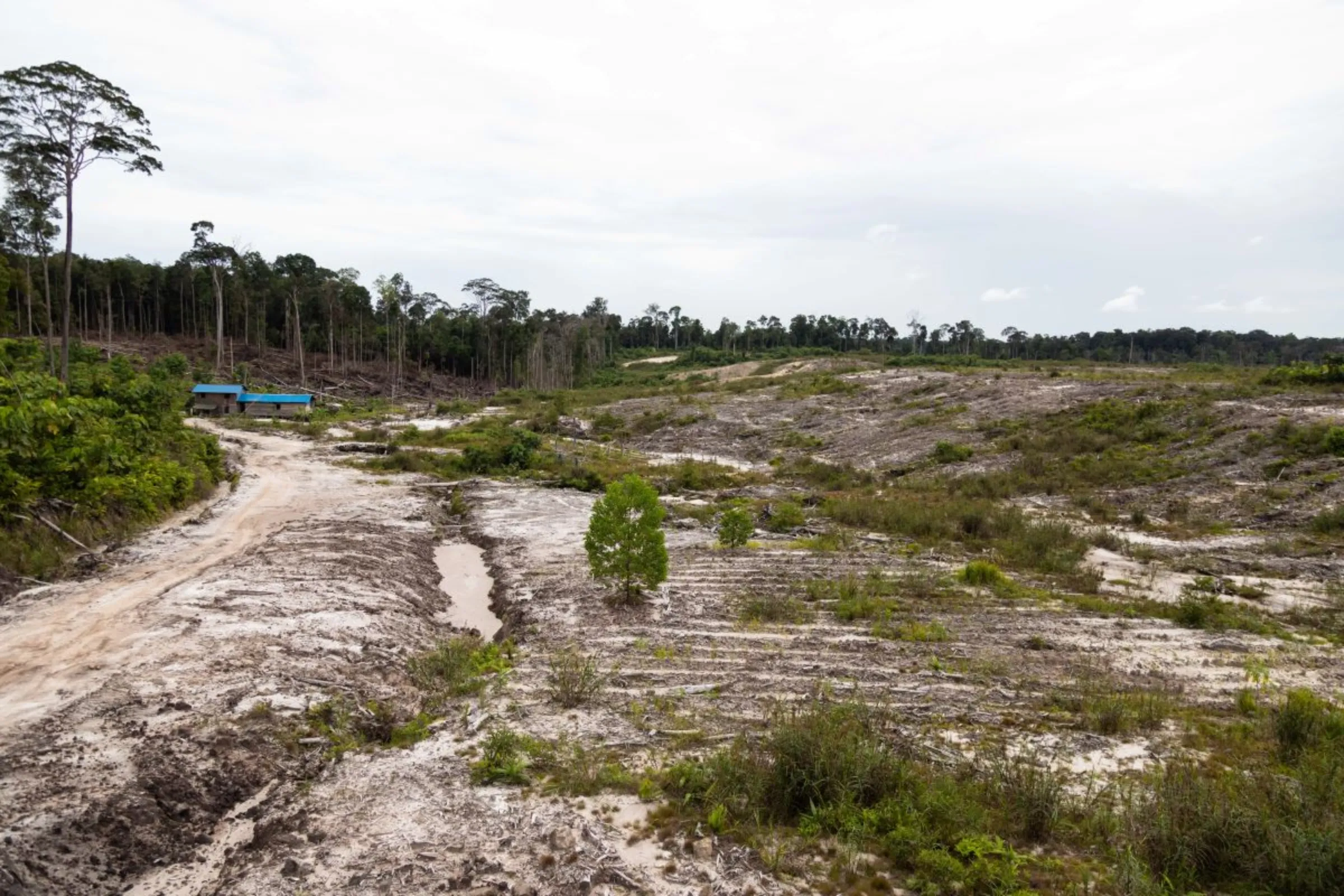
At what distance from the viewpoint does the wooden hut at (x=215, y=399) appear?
2008 inches

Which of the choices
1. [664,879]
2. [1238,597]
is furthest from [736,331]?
[664,879]

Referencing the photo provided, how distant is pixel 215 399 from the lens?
51906 millimetres

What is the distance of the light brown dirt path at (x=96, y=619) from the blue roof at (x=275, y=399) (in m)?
36.0

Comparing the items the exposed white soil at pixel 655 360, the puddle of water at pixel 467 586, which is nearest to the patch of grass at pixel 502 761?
the puddle of water at pixel 467 586

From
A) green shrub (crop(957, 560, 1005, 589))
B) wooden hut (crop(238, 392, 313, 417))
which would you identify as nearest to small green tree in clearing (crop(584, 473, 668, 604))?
green shrub (crop(957, 560, 1005, 589))

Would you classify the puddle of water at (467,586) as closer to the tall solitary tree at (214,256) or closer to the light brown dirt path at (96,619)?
the light brown dirt path at (96,619)

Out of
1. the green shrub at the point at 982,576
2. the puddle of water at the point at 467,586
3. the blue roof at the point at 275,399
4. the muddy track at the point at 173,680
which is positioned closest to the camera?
the muddy track at the point at 173,680

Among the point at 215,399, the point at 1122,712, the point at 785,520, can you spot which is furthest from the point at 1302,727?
the point at 215,399

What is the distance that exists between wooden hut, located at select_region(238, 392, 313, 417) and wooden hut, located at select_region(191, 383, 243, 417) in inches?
24.0

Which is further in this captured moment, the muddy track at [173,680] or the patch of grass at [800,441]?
the patch of grass at [800,441]

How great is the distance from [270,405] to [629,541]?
159 feet

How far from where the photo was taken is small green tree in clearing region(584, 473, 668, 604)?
12.4 metres

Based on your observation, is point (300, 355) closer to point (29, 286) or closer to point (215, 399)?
point (215, 399)

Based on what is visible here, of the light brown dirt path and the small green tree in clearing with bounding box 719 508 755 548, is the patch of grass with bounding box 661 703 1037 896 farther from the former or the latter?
the small green tree in clearing with bounding box 719 508 755 548
